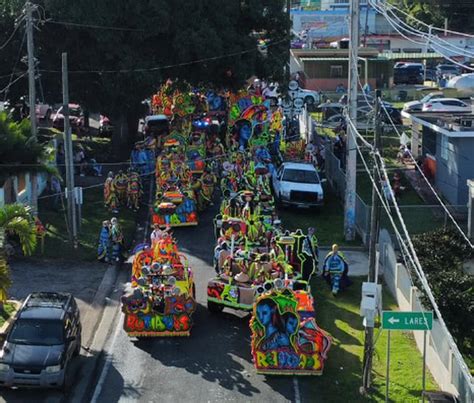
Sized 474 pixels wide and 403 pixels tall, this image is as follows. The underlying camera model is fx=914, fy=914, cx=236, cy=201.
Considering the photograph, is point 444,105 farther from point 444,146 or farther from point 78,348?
point 78,348

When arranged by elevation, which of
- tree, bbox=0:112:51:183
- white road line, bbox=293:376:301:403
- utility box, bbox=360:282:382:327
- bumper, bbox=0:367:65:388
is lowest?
white road line, bbox=293:376:301:403

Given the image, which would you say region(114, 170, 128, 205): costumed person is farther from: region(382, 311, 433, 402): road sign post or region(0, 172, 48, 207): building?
region(382, 311, 433, 402): road sign post

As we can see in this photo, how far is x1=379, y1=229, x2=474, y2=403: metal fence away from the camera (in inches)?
646

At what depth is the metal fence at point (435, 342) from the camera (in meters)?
16.4

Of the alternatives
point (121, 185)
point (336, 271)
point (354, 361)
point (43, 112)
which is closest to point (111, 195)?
point (121, 185)

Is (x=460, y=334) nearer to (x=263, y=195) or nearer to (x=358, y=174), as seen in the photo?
(x=263, y=195)

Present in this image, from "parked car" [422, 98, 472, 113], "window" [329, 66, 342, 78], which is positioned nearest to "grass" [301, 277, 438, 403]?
"parked car" [422, 98, 472, 113]

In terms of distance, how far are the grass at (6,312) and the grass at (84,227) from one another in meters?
5.44

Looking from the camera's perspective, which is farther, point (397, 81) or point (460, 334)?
point (397, 81)

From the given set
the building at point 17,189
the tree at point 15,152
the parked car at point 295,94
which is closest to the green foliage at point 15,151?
the tree at point 15,152

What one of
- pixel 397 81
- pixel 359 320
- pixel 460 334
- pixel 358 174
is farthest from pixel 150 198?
pixel 397 81

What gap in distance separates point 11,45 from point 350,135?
1945 cm

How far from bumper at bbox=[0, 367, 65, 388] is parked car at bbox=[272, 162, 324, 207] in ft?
60.3

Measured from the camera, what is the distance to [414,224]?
32344 millimetres
